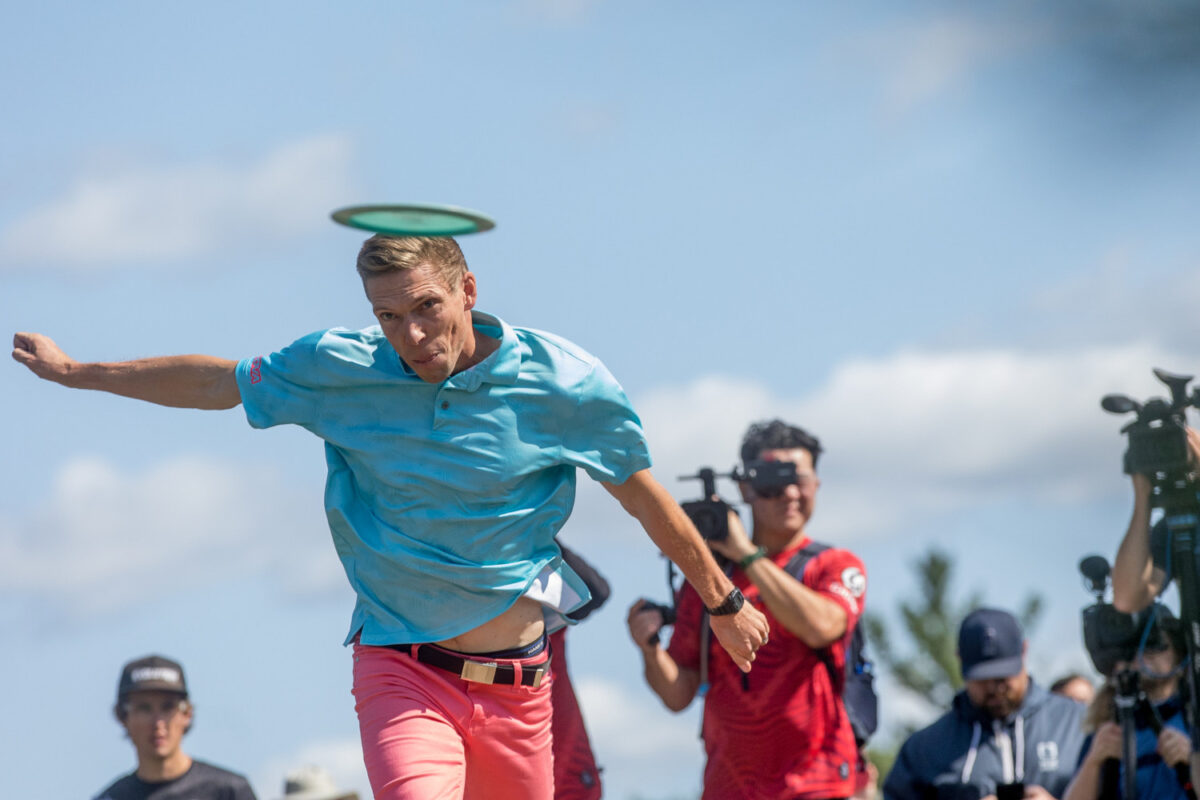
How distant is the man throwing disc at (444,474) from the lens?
4836mm

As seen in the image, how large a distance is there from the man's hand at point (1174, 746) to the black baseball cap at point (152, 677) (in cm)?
426

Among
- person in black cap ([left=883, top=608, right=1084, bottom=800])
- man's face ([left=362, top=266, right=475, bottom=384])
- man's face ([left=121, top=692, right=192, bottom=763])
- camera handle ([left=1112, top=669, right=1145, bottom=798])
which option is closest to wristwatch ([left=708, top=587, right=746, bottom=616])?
man's face ([left=362, top=266, right=475, bottom=384])

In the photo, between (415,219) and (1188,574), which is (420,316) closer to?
(415,219)

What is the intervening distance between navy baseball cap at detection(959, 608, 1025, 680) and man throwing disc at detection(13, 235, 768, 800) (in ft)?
9.57

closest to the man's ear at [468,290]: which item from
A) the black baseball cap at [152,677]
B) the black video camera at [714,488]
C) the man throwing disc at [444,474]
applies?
the man throwing disc at [444,474]

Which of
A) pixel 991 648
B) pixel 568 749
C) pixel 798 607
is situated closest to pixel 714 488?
pixel 798 607

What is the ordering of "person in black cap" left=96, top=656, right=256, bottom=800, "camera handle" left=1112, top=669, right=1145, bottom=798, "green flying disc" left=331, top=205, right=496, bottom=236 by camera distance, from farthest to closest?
"person in black cap" left=96, top=656, right=256, bottom=800 → "camera handle" left=1112, top=669, right=1145, bottom=798 → "green flying disc" left=331, top=205, right=496, bottom=236

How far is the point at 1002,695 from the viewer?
24.6 feet

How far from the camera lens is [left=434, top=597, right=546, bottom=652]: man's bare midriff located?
494cm

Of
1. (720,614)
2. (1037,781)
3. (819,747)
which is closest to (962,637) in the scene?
(1037,781)

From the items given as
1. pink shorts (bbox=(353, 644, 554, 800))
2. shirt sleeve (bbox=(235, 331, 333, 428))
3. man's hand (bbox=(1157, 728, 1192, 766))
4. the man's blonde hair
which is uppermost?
the man's blonde hair

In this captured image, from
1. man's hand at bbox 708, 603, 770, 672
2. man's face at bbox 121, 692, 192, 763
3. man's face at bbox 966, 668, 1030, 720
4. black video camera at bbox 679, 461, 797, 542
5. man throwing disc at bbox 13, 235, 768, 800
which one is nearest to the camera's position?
man throwing disc at bbox 13, 235, 768, 800

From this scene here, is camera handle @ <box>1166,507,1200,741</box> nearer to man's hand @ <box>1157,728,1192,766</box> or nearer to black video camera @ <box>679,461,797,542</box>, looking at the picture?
man's hand @ <box>1157,728,1192,766</box>

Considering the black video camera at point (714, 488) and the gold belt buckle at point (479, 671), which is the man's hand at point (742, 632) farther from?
the black video camera at point (714, 488)
